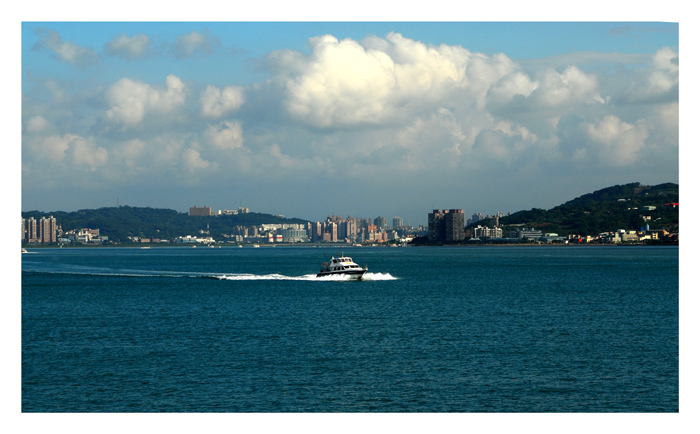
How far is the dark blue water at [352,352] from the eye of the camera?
88.7 ft

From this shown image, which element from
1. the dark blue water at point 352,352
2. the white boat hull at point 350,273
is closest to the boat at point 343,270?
the white boat hull at point 350,273

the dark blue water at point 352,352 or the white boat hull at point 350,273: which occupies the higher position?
the white boat hull at point 350,273

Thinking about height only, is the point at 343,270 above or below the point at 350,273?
above

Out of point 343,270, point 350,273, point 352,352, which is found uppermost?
point 343,270

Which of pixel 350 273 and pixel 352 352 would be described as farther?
pixel 350 273

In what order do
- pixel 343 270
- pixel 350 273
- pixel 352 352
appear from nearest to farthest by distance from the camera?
pixel 352 352
pixel 350 273
pixel 343 270

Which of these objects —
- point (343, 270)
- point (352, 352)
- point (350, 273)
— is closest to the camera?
point (352, 352)

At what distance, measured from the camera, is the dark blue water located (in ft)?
88.7

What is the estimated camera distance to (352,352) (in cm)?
3638

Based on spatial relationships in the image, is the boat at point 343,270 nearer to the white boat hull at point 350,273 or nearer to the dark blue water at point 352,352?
the white boat hull at point 350,273

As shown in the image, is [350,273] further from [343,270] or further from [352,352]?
[352,352]

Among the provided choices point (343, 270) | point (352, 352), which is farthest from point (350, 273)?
point (352, 352)

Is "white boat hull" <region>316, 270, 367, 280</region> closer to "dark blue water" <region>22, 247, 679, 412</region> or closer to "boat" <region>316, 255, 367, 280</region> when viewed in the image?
"boat" <region>316, 255, 367, 280</region>

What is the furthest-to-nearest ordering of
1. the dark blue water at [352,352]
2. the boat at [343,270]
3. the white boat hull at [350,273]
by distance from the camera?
the boat at [343,270] < the white boat hull at [350,273] < the dark blue water at [352,352]
